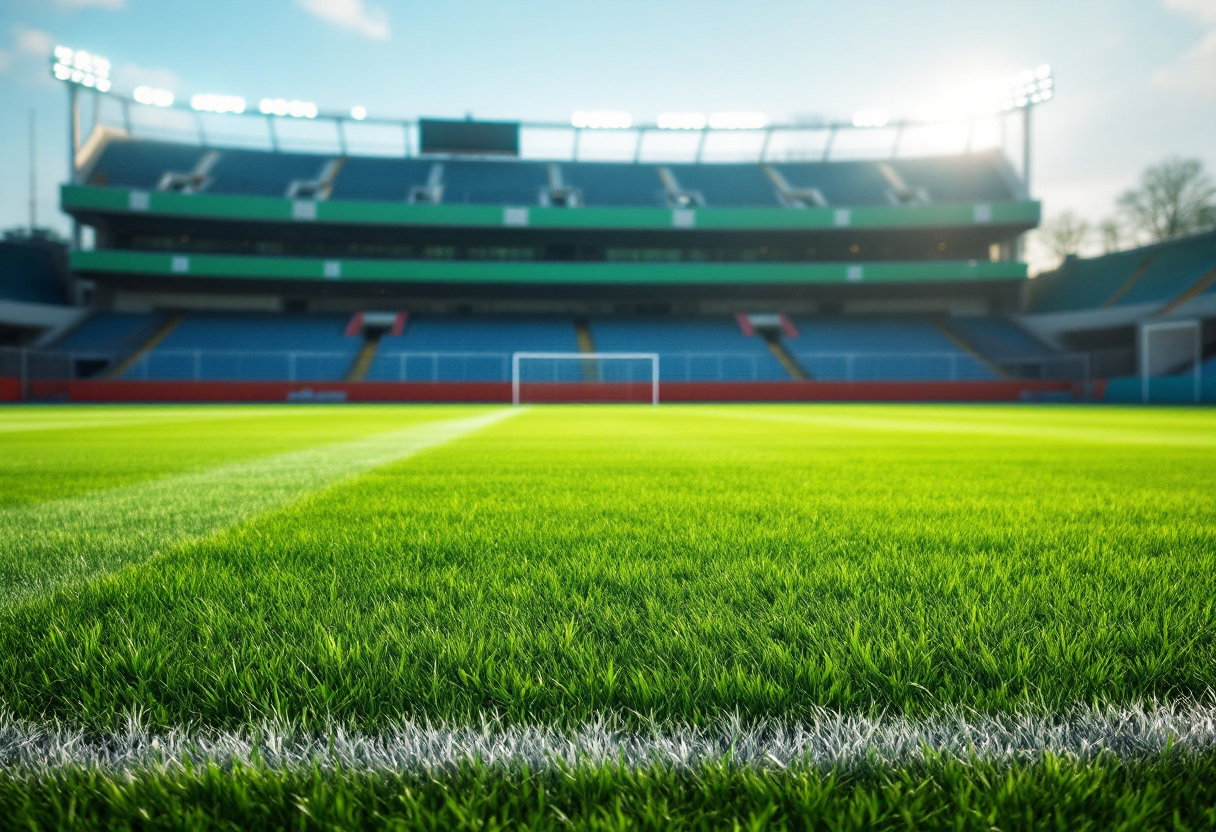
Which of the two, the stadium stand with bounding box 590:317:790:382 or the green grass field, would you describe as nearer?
the green grass field

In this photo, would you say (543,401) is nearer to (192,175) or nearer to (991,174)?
(192,175)

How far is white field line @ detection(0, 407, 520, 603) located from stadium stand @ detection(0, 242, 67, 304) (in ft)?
107

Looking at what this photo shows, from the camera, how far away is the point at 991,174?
37750 millimetres

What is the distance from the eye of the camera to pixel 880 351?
31.5m

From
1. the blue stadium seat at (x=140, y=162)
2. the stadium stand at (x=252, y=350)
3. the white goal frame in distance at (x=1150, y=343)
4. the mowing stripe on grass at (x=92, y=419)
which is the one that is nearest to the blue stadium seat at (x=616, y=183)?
the stadium stand at (x=252, y=350)

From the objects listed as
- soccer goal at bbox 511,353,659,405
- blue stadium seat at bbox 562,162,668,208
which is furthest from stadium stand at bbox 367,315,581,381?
blue stadium seat at bbox 562,162,668,208

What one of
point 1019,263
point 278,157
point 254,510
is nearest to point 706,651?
point 254,510

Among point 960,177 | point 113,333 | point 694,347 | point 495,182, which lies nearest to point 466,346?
point 694,347

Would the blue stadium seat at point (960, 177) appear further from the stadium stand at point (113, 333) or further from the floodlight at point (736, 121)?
the stadium stand at point (113, 333)

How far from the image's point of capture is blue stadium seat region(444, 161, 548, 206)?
3472 cm

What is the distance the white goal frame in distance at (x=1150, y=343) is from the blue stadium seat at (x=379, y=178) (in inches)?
1301

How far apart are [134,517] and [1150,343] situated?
34232 millimetres

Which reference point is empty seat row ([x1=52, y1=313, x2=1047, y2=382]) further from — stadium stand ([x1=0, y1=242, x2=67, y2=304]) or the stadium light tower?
the stadium light tower

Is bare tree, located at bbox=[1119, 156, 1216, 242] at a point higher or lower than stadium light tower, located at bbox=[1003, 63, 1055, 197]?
lower
